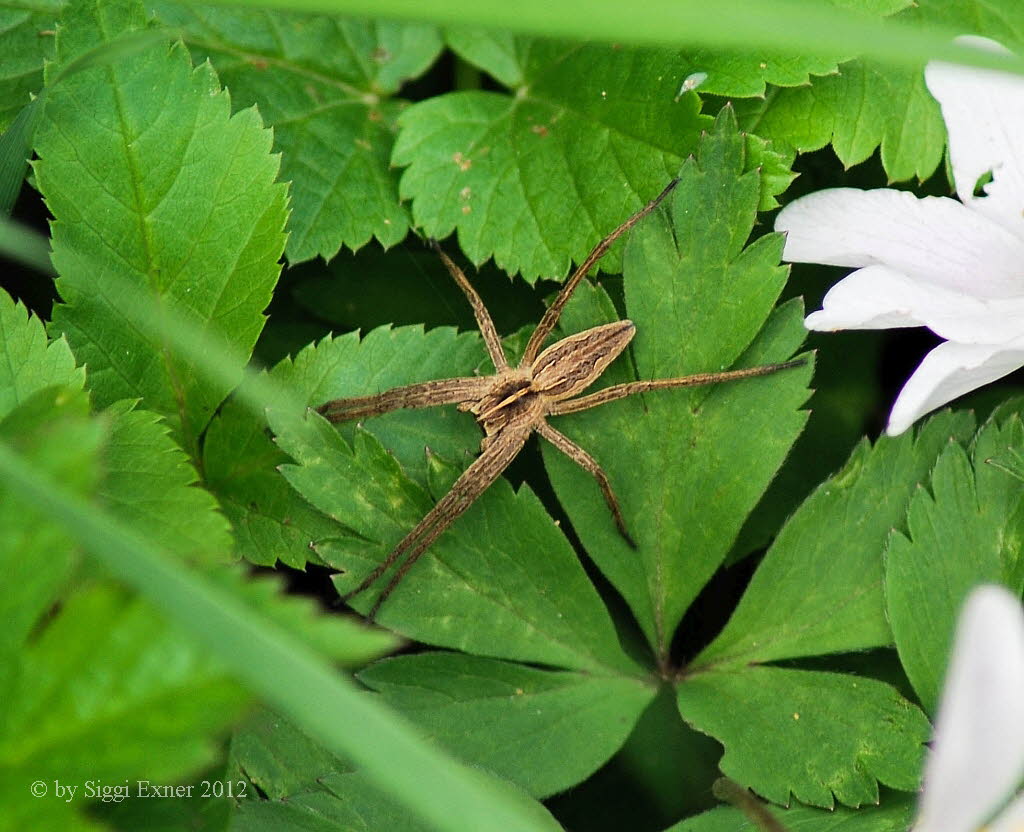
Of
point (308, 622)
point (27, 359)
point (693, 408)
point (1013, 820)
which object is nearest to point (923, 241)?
point (693, 408)

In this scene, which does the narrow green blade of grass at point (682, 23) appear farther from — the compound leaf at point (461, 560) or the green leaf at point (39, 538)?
the compound leaf at point (461, 560)

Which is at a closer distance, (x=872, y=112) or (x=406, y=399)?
(x=406, y=399)

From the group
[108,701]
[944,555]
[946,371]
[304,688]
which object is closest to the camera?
[304,688]

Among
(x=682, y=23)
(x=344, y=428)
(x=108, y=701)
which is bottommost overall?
(x=344, y=428)

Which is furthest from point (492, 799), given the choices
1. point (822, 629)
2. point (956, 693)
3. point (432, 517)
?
point (822, 629)

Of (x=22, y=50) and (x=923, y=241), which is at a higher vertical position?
(x=22, y=50)

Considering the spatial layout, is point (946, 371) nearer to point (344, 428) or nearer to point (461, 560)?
point (461, 560)

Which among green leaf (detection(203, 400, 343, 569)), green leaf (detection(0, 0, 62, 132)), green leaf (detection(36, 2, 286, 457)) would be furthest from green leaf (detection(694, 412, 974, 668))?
green leaf (detection(0, 0, 62, 132))

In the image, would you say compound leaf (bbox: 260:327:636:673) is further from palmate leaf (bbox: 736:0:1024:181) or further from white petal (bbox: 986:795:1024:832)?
palmate leaf (bbox: 736:0:1024:181)
